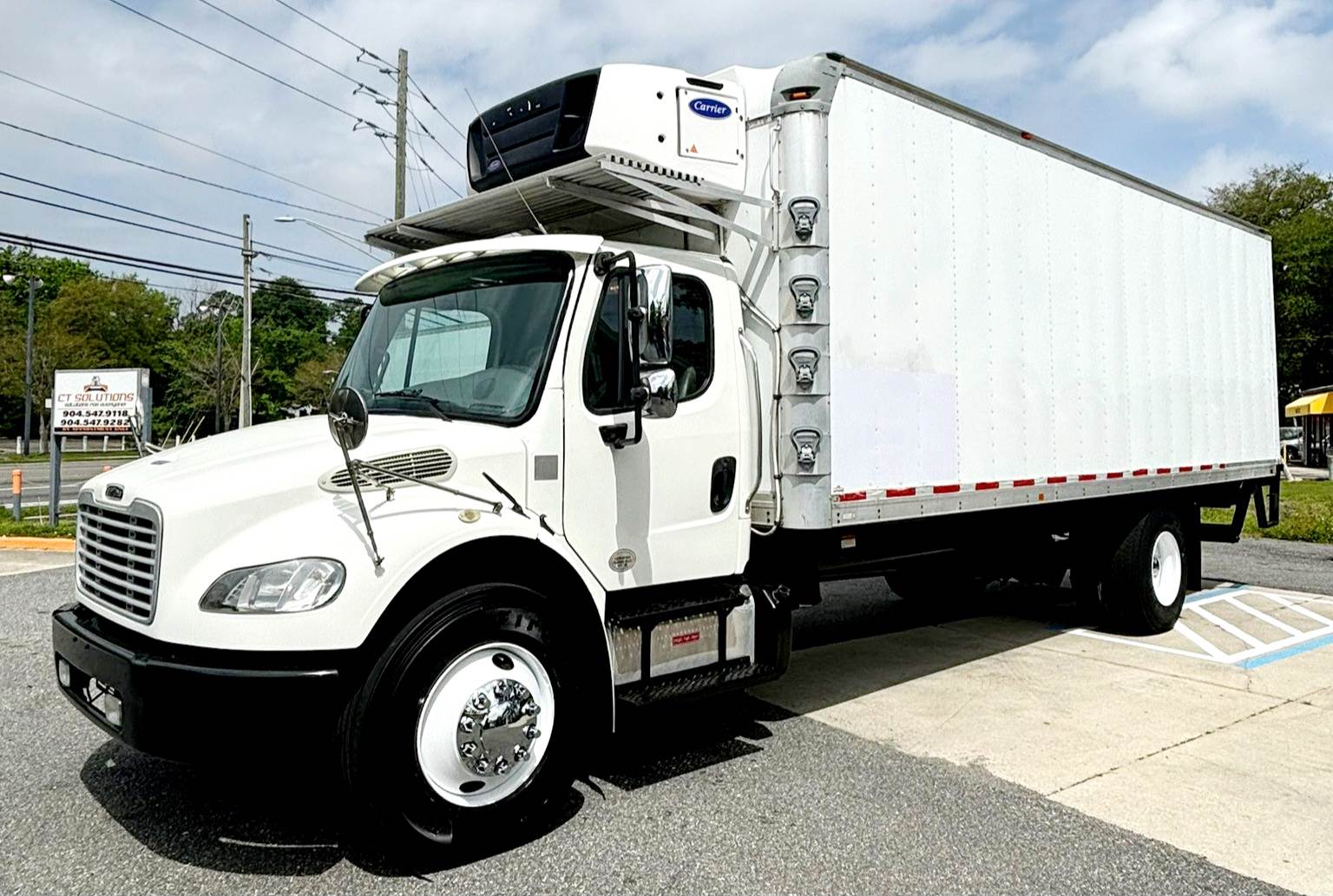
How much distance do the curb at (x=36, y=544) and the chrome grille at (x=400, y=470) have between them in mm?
11606

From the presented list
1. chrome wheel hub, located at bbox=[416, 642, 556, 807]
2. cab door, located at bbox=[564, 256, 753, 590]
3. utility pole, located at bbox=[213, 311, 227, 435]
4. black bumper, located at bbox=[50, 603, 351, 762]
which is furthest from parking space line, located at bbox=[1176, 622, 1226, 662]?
utility pole, located at bbox=[213, 311, 227, 435]

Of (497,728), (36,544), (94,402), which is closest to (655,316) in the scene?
(497,728)

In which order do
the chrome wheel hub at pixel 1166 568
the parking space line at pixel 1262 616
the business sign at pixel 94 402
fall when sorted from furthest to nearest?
the business sign at pixel 94 402 < the parking space line at pixel 1262 616 < the chrome wheel hub at pixel 1166 568

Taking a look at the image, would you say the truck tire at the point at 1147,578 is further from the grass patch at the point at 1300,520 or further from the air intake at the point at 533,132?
the grass patch at the point at 1300,520

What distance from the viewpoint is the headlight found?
342 centimetres

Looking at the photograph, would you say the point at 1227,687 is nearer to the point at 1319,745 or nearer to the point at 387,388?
the point at 1319,745

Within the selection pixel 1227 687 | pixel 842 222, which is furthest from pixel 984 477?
pixel 1227 687

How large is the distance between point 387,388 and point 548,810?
6.96 ft

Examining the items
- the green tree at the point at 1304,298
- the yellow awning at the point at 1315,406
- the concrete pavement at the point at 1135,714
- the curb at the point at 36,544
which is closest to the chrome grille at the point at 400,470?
the concrete pavement at the point at 1135,714

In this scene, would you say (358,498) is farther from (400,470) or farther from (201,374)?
(201,374)

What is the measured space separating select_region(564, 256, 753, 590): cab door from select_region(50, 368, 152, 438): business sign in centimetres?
1468

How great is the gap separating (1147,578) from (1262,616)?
6.32 feet

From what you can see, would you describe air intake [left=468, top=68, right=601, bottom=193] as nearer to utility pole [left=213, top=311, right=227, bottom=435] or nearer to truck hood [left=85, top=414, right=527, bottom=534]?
truck hood [left=85, top=414, right=527, bottom=534]

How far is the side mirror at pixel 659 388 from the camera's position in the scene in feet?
14.4
